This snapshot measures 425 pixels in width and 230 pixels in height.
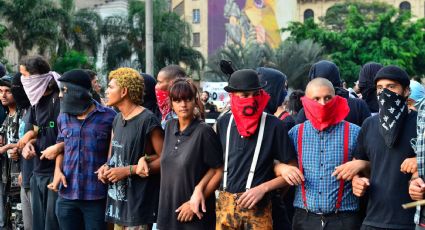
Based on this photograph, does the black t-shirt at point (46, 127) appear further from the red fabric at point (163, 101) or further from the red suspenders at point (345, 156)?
the red suspenders at point (345, 156)

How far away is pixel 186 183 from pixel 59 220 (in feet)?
5.20

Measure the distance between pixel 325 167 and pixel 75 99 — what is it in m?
2.56

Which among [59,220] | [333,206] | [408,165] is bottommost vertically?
[59,220]

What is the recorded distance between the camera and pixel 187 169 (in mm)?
5363

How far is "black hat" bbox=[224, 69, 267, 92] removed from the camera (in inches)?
204

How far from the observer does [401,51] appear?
45.1 m

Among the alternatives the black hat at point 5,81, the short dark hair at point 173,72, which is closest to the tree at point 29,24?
the black hat at point 5,81

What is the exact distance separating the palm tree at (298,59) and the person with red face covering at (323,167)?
39668mm

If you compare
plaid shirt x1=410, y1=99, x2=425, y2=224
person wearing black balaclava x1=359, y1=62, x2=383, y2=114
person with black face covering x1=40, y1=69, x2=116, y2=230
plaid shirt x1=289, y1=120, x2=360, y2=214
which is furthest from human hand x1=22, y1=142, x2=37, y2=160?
plaid shirt x1=410, y1=99, x2=425, y2=224

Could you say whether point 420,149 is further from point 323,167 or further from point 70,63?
point 70,63

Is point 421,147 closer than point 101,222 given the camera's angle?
Yes

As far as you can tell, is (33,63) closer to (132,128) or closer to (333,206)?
(132,128)

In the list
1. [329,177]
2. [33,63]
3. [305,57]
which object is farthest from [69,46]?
[329,177]

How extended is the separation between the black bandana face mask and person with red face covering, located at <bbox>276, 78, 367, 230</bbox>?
0.95 ft
